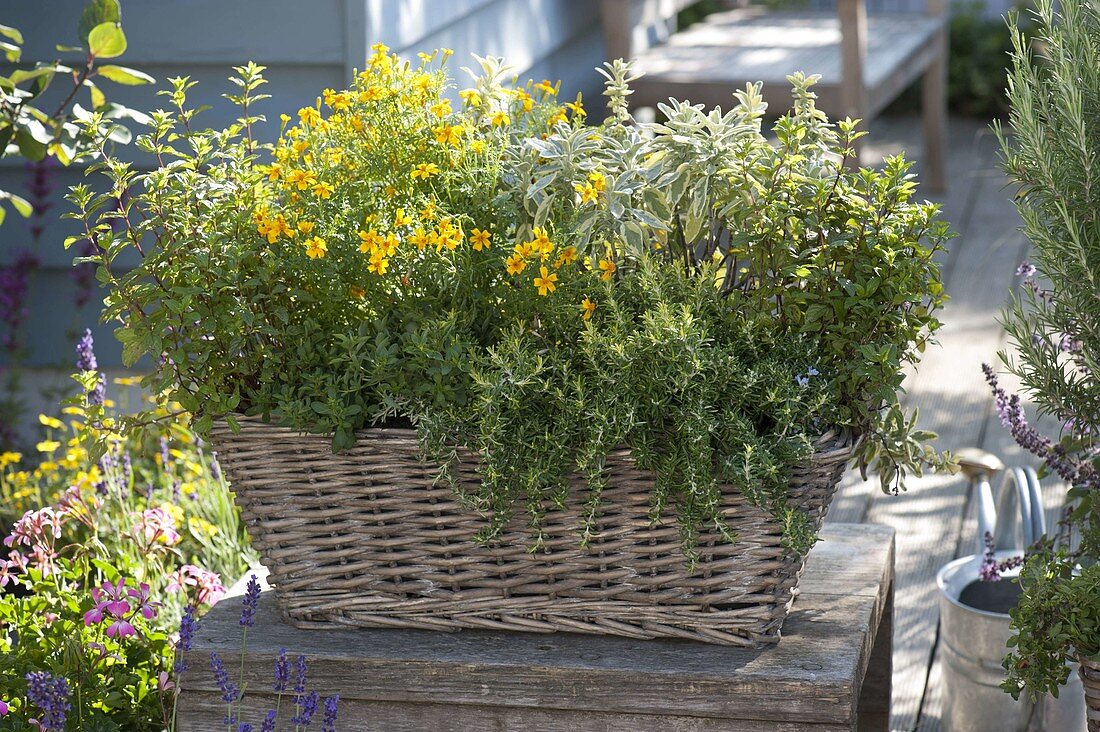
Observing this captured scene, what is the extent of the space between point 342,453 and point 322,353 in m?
0.12

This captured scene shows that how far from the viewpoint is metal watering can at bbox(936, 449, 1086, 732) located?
1922 millimetres

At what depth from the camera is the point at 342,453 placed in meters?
1.53

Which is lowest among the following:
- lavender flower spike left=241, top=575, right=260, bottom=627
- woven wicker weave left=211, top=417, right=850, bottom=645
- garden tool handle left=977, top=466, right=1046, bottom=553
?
garden tool handle left=977, top=466, right=1046, bottom=553

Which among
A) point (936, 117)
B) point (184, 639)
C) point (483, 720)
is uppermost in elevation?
point (184, 639)

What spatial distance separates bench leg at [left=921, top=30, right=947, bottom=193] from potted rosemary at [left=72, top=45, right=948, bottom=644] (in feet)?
14.9

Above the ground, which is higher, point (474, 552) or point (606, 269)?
point (606, 269)

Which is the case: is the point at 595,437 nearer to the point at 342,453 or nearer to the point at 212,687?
the point at 342,453

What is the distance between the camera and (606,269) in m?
1.50

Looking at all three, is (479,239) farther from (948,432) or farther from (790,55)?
(790,55)

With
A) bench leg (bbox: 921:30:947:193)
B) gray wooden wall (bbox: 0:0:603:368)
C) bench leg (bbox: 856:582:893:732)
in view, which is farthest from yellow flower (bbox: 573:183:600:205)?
bench leg (bbox: 921:30:947:193)

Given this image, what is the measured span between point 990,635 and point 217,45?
2051 mm

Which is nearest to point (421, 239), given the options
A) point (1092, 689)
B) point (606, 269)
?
point (606, 269)

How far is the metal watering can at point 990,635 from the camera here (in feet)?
6.31

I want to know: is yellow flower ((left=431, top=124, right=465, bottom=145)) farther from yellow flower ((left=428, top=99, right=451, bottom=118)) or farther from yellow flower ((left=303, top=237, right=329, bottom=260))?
yellow flower ((left=303, top=237, right=329, bottom=260))
